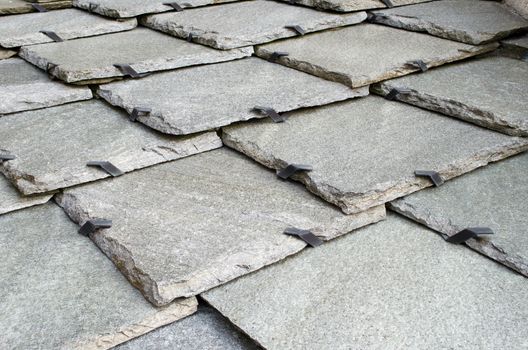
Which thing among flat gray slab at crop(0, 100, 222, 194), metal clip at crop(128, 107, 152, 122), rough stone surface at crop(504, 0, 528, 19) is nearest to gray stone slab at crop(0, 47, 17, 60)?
flat gray slab at crop(0, 100, 222, 194)

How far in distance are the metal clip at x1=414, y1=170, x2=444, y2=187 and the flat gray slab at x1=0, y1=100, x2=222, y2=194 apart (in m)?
0.67

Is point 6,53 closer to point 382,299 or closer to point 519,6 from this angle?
point 382,299

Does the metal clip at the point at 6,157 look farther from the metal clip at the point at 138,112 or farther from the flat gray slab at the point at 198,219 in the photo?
the metal clip at the point at 138,112

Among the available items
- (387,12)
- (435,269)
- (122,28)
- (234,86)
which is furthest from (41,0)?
(435,269)

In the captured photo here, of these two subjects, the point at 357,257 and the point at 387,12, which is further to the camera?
the point at 387,12

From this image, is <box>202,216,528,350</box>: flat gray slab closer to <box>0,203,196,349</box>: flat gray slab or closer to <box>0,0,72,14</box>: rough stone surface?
<box>0,203,196,349</box>: flat gray slab

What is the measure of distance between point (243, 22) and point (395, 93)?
0.85m

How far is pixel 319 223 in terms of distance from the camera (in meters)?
1.68

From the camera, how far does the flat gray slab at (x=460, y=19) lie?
8.64 feet

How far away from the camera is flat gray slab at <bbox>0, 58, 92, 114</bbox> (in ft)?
7.26

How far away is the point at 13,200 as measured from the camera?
181 cm

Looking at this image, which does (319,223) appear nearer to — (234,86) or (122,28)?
(234,86)

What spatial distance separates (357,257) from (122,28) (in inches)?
71.2

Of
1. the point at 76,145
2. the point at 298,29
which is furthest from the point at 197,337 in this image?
the point at 298,29
